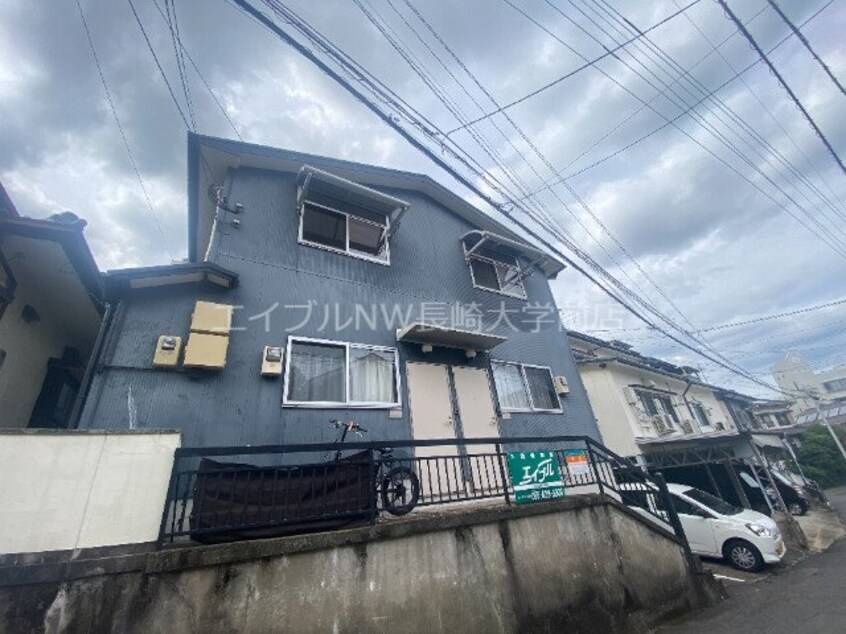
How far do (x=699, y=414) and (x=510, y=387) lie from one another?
16627 mm

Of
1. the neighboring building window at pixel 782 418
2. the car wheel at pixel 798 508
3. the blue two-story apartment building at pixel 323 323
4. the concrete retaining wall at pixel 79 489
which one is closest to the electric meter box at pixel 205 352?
the blue two-story apartment building at pixel 323 323

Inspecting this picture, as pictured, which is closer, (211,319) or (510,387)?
(211,319)

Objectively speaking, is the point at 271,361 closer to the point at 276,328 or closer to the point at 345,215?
the point at 276,328

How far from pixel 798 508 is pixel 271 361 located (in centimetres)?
1971

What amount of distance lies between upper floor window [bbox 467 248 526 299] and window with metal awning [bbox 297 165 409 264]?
263 centimetres

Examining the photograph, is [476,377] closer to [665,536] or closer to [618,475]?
[618,475]

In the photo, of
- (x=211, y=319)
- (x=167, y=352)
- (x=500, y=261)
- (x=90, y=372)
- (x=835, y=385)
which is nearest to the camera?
(x=90, y=372)

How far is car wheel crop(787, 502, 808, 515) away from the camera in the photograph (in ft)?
46.5

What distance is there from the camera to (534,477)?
207 inches

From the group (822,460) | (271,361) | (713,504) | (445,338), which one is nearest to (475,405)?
(445,338)

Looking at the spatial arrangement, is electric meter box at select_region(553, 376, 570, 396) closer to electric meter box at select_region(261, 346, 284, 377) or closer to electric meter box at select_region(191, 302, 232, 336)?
electric meter box at select_region(261, 346, 284, 377)

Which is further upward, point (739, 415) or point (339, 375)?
point (739, 415)

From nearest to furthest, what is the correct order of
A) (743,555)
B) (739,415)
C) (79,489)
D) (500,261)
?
(79,489) < (743,555) < (500,261) < (739,415)

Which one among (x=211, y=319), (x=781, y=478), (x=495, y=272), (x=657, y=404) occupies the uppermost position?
(x=495, y=272)
